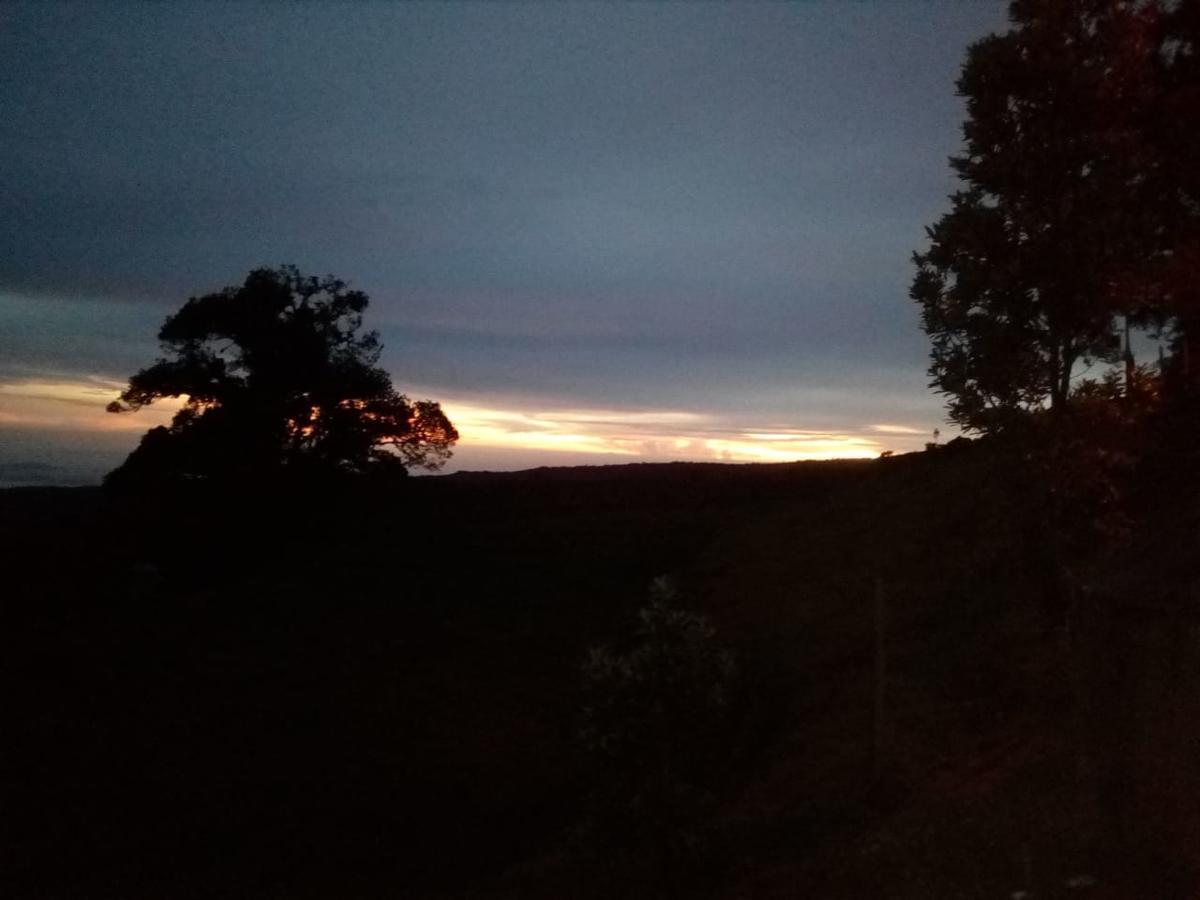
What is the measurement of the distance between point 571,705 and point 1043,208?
13.6 meters

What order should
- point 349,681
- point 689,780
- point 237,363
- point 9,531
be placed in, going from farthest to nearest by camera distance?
point 237,363
point 9,531
point 349,681
point 689,780

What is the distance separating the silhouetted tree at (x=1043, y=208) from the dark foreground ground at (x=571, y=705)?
1.24 meters

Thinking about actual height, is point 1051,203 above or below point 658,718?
above

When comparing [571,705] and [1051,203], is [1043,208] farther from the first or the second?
[571,705]

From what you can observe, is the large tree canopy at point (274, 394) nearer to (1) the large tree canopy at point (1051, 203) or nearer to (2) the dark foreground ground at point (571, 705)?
(2) the dark foreground ground at point (571, 705)

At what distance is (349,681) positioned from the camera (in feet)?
79.6

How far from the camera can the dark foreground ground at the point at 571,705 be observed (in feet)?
30.1

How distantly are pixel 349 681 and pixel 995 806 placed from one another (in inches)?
653

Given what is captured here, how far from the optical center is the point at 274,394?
43.5 meters

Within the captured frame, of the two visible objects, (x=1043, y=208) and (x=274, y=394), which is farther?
(x=274, y=394)

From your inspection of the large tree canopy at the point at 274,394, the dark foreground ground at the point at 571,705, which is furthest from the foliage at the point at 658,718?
the large tree canopy at the point at 274,394

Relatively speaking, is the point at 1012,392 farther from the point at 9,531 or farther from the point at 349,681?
the point at 9,531

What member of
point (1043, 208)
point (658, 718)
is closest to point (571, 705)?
point (658, 718)

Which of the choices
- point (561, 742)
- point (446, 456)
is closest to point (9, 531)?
point (446, 456)
